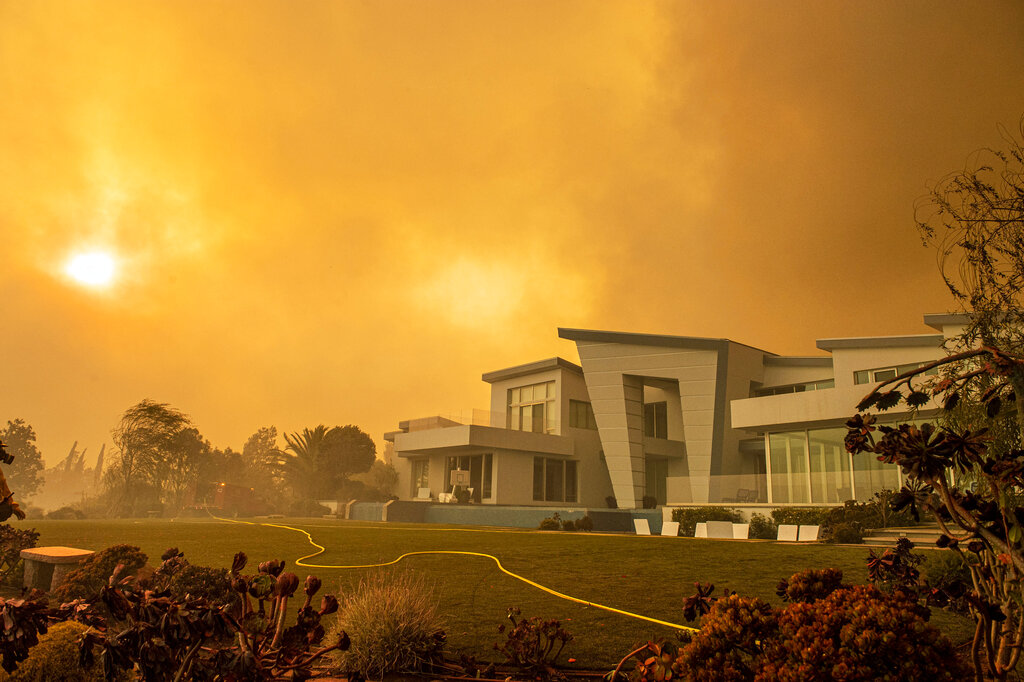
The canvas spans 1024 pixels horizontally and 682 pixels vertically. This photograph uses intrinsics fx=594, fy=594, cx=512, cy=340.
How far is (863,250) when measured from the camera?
960 inches

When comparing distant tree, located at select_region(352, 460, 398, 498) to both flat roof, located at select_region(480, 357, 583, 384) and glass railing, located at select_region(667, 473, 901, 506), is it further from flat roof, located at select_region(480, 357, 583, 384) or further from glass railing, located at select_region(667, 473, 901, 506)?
glass railing, located at select_region(667, 473, 901, 506)

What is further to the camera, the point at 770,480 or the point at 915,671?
the point at 770,480

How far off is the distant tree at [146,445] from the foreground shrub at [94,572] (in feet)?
145

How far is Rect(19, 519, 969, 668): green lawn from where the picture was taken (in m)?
7.36

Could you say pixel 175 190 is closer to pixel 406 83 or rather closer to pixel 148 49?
pixel 148 49

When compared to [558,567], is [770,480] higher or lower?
higher

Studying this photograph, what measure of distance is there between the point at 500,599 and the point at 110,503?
5224 cm

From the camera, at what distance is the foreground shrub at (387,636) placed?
6000 mm

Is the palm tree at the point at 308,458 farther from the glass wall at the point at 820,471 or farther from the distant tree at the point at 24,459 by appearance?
the glass wall at the point at 820,471

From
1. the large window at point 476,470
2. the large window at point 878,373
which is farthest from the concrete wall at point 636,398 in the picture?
the large window at point 476,470

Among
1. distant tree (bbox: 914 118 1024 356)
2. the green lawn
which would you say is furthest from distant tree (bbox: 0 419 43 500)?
distant tree (bbox: 914 118 1024 356)

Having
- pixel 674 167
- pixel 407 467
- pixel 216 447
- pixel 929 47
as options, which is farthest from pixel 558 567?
pixel 216 447

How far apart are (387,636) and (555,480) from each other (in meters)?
31.6

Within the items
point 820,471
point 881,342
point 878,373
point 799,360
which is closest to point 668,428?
point 799,360
